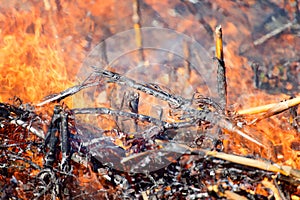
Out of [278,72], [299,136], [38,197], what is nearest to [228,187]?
[299,136]

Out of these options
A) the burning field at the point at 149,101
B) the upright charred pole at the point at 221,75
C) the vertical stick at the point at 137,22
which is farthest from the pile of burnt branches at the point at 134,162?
the vertical stick at the point at 137,22

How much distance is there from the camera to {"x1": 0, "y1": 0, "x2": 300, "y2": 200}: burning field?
2594 millimetres

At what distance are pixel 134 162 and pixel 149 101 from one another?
2178mm

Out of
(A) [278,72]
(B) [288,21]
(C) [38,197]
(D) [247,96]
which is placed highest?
(B) [288,21]

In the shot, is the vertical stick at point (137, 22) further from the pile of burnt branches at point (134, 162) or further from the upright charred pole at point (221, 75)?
the pile of burnt branches at point (134, 162)

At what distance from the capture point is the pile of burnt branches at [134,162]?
2.52 metres

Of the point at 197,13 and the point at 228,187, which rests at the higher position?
the point at 197,13

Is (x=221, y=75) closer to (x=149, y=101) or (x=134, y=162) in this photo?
(x=134, y=162)

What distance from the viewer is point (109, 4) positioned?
6.36 meters

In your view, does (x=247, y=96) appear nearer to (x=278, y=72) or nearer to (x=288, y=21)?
(x=278, y=72)

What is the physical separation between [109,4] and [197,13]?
1.27 m

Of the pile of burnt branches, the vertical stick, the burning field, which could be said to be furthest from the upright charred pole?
the vertical stick

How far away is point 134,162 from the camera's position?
107 inches

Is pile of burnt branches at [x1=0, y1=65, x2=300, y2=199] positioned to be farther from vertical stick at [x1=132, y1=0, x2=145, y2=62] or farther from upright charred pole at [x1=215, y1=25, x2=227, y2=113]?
vertical stick at [x1=132, y1=0, x2=145, y2=62]
